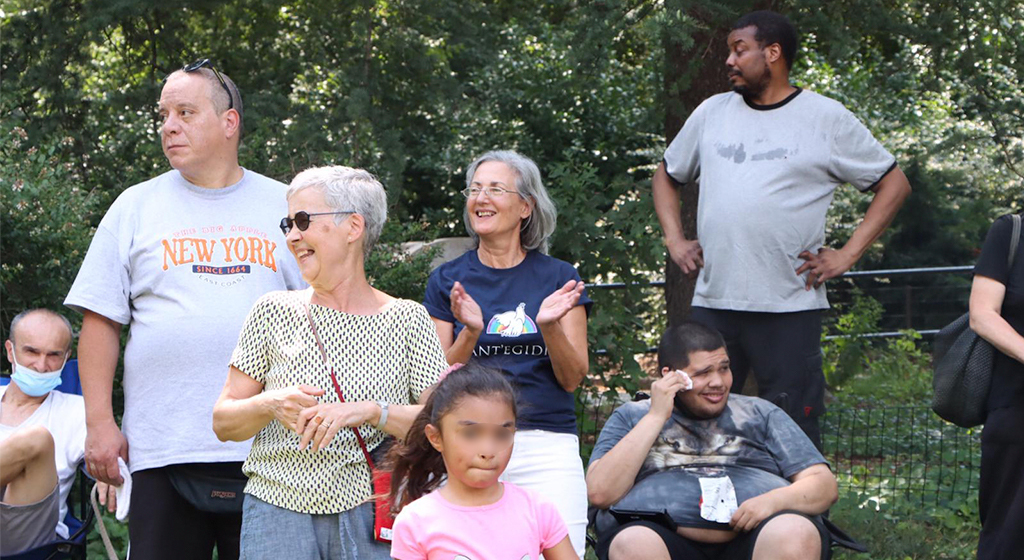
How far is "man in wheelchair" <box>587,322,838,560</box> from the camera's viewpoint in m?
3.68

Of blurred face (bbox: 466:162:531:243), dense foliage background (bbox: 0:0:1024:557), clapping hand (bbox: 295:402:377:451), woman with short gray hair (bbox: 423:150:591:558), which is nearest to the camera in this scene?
clapping hand (bbox: 295:402:377:451)

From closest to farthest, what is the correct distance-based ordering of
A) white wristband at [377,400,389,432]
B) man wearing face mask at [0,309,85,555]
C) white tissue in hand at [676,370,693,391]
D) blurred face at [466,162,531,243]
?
1. white wristband at [377,400,389,432]
2. blurred face at [466,162,531,243]
3. white tissue in hand at [676,370,693,391]
4. man wearing face mask at [0,309,85,555]

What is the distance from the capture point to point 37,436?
3.99m

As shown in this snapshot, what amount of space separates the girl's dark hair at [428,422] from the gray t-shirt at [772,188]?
1.77 metres

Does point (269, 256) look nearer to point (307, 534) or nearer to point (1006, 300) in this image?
point (307, 534)

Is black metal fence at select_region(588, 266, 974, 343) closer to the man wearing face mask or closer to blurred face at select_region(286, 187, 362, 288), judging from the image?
the man wearing face mask

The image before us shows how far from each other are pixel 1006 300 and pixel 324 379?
243 cm

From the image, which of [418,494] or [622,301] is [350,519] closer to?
[418,494]

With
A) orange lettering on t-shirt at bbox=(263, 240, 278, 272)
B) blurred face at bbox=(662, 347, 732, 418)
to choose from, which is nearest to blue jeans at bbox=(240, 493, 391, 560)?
orange lettering on t-shirt at bbox=(263, 240, 278, 272)

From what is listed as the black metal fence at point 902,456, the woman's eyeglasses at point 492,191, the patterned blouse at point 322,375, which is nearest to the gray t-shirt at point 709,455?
the woman's eyeglasses at point 492,191

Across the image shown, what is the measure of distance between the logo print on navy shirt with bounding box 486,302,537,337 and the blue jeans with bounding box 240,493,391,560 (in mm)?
943

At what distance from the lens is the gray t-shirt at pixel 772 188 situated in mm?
4418

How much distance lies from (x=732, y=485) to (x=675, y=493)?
19 cm

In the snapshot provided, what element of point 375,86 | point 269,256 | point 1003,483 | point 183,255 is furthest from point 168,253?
point 375,86
